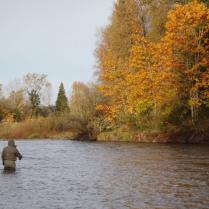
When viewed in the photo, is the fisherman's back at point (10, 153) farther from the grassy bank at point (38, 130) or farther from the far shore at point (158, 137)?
the grassy bank at point (38, 130)

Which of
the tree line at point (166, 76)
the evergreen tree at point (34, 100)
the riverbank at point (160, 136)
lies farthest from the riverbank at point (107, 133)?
the evergreen tree at point (34, 100)

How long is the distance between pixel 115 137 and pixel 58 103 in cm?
6159

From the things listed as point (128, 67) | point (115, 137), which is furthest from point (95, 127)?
point (128, 67)

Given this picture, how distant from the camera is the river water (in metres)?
14.6

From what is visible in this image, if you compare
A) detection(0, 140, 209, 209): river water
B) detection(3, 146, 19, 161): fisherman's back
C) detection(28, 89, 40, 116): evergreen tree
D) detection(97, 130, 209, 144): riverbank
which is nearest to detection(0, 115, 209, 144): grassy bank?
detection(97, 130, 209, 144): riverbank

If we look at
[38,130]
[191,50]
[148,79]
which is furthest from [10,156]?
[38,130]

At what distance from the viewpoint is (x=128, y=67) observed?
5100cm

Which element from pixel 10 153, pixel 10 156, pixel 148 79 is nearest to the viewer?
pixel 10 153

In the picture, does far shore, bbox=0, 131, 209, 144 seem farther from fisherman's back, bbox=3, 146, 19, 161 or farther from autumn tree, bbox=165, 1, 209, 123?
fisherman's back, bbox=3, 146, 19, 161

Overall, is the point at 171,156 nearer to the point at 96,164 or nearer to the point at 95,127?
the point at 96,164

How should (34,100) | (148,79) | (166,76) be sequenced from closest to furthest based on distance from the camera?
1. (166,76)
2. (148,79)
3. (34,100)

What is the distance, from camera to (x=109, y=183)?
1869 cm

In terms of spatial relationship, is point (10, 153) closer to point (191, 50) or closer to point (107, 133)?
point (191, 50)

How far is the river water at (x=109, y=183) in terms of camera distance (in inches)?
576
